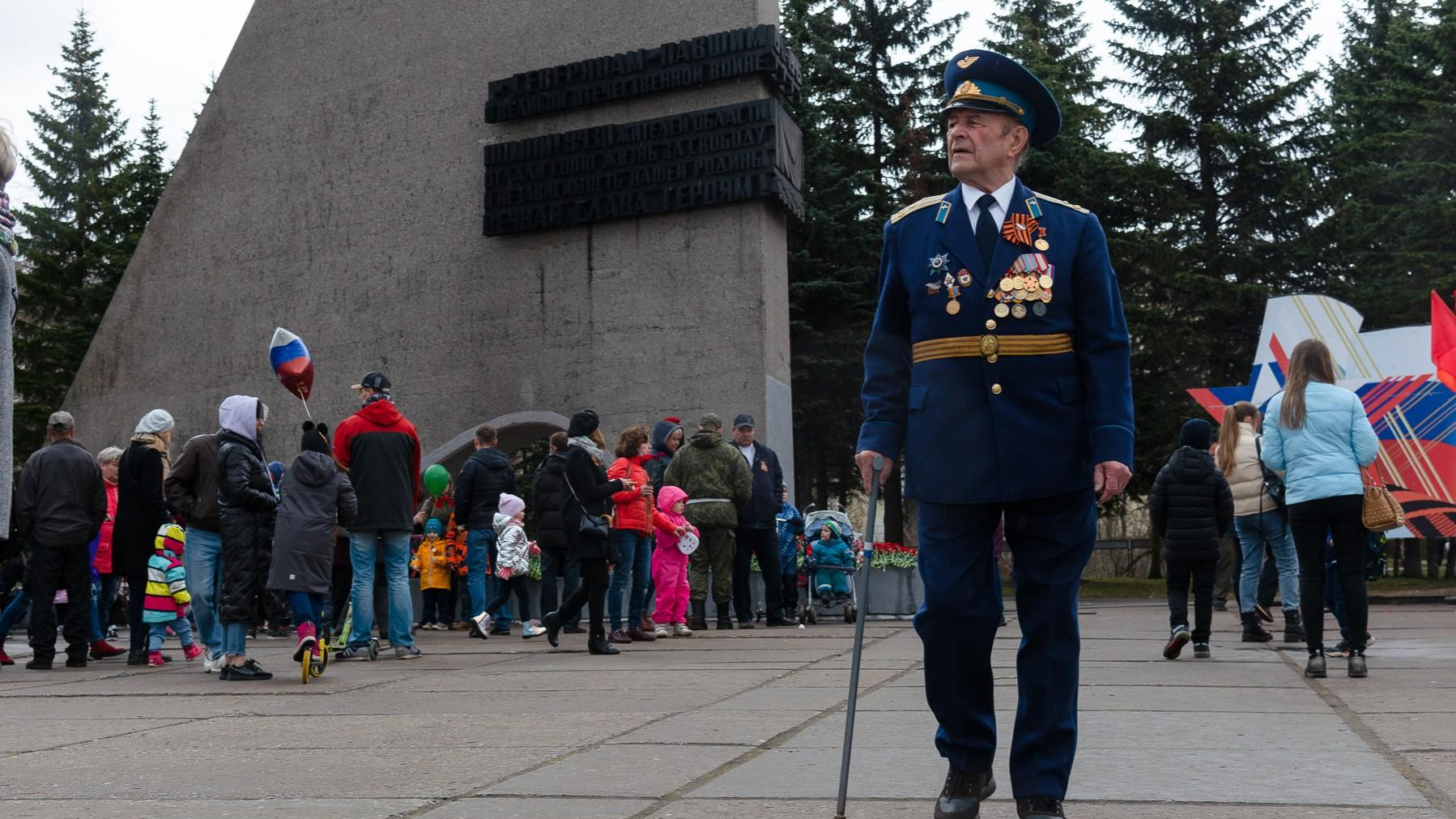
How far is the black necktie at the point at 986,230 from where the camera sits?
4.02 metres

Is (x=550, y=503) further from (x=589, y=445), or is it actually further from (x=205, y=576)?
(x=205, y=576)

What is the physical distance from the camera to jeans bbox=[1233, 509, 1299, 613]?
1140cm

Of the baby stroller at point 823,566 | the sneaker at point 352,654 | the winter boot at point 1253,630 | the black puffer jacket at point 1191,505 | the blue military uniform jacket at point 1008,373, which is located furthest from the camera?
the baby stroller at point 823,566

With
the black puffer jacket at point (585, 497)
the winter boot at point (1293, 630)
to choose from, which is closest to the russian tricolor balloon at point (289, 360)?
the black puffer jacket at point (585, 497)

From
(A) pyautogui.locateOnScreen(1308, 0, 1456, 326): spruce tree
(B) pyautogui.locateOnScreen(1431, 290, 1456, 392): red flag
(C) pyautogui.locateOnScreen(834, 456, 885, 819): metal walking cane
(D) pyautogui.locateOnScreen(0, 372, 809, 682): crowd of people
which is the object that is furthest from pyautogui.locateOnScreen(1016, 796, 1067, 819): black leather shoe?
(A) pyautogui.locateOnScreen(1308, 0, 1456, 326): spruce tree

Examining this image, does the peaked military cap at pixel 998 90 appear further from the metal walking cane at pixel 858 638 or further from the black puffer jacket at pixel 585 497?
the black puffer jacket at pixel 585 497

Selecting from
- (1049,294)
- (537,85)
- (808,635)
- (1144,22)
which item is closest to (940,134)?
(1144,22)

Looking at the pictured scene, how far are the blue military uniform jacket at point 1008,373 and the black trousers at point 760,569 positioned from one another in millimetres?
9928

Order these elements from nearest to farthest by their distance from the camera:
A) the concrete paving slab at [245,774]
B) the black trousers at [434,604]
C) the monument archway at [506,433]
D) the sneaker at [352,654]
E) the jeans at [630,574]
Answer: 1. the concrete paving slab at [245,774]
2. the sneaker at [352,654]
3. the jeans at [630,574]
4. the black trousers at [434,604]
5. the monument archway at [506,433]

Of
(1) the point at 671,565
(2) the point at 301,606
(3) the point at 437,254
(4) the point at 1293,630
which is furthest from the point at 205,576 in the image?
(3) the point at 437,254

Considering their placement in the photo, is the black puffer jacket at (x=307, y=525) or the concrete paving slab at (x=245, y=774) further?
the black puffer jacket at (x=307, y=525)

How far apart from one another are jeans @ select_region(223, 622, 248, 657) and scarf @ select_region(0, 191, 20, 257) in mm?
6141

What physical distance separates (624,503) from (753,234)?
5.96 metres

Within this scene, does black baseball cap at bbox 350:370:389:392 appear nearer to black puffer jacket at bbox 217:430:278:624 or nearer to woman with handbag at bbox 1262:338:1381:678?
black puffer jacket at bbox 217:430:278:624
